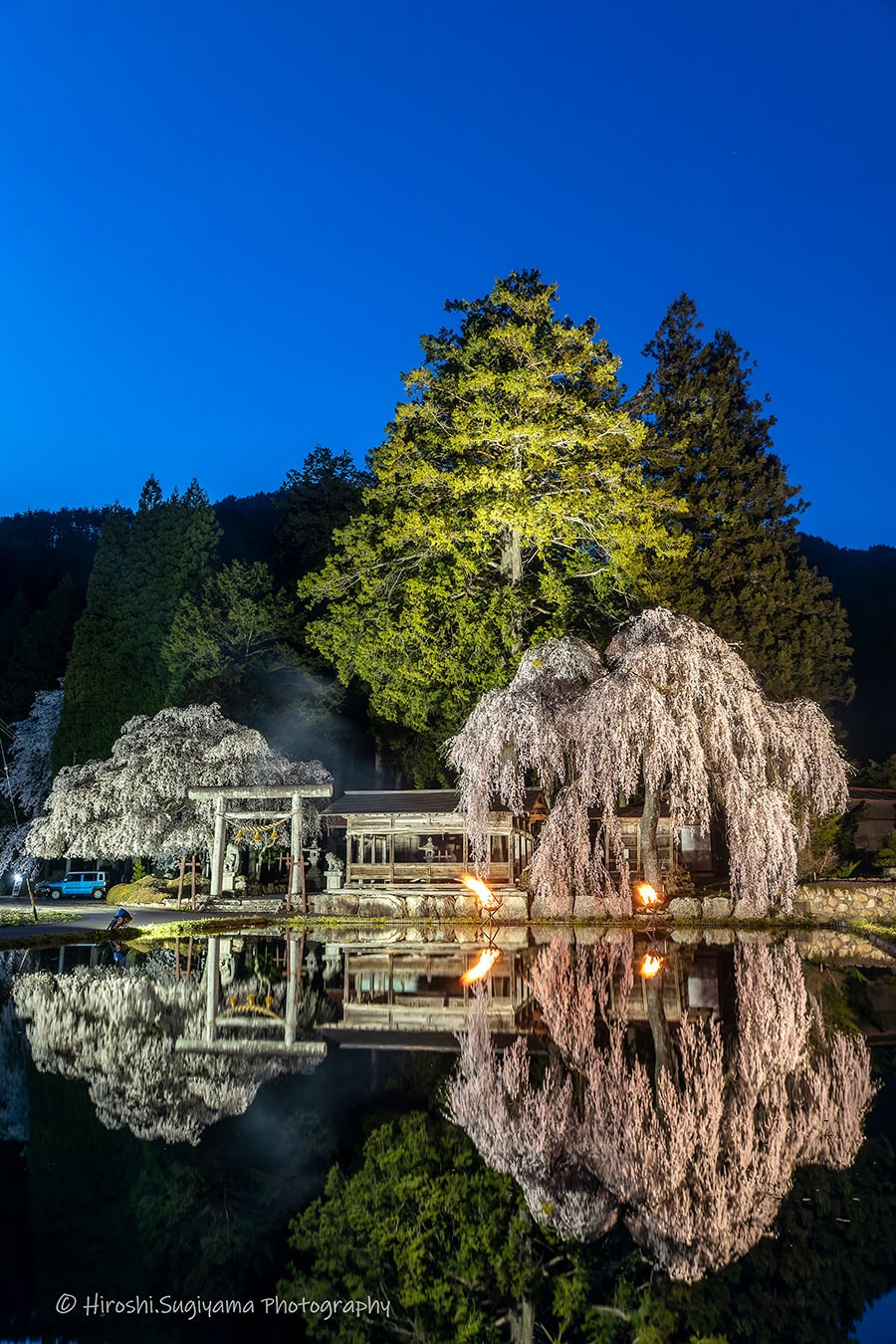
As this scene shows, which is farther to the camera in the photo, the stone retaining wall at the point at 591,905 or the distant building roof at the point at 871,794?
the distant building roof at the point at 871,794

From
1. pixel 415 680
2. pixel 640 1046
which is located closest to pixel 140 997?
pixel 640 1046

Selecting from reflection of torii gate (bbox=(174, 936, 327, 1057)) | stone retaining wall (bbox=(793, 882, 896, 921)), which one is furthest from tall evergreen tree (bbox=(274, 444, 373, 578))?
reflection of torii gate (bbox=(174, 936, 327, 1057))

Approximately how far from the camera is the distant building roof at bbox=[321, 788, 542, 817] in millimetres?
28750

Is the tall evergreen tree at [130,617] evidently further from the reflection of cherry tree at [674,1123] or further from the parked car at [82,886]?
the reflection of cherry tree at [674,1123]

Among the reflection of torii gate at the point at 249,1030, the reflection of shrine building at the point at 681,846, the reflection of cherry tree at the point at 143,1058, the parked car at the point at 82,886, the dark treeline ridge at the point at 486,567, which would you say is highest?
the dark treeline ridge at the point at 486,567

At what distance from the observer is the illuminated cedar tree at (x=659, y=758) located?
23969 millimetres

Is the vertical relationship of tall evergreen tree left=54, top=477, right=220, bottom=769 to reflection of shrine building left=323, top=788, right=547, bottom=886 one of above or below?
above

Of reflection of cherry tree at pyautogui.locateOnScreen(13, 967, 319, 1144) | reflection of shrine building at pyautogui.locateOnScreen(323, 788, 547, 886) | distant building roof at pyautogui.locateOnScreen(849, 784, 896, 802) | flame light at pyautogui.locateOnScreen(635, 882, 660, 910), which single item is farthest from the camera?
distant building roof at pyautogui.locateOnScreen(849, 784, 896, 802)

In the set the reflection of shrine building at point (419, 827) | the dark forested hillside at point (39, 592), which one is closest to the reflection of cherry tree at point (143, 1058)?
the reflection of shrine building at point (419, 827)

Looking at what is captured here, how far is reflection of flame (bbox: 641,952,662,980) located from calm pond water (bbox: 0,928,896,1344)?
3096mm

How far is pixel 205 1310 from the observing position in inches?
230

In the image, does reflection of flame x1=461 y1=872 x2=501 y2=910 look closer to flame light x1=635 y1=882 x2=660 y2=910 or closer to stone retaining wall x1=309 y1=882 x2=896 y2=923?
stone retaining wall x1=309 y1=882 x2=896 y2=923

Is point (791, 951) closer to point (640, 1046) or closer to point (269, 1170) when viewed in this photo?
point (640, 1046)

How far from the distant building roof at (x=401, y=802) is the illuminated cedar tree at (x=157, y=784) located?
2097mm
